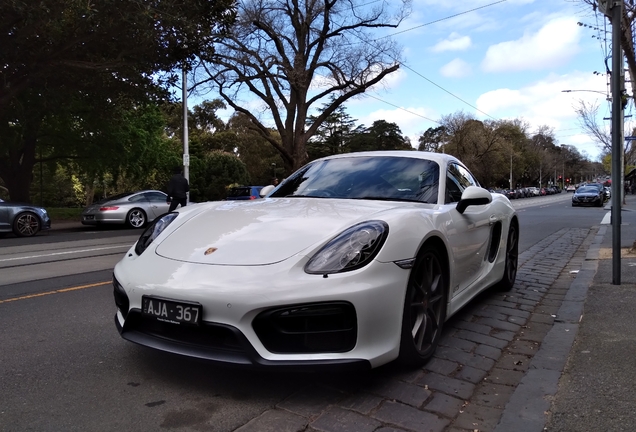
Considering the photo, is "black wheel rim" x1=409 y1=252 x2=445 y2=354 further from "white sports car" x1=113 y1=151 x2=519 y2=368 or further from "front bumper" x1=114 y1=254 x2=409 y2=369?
"front bumper" x1=114 y1=254 x2=409 y2=369

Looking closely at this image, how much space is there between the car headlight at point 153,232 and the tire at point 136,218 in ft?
44.0

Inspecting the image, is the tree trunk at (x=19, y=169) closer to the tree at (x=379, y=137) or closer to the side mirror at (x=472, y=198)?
the side mirror at (x=472, y=198)

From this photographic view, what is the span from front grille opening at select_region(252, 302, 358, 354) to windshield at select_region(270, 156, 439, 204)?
1480 millimetres

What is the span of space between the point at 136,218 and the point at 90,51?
5360 millimetres

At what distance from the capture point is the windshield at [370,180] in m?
4.02

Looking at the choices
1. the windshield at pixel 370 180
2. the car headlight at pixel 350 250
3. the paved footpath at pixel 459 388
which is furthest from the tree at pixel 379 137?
the car headlight at pixel 350 250

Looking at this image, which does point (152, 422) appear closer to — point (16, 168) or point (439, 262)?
point (439, 262)

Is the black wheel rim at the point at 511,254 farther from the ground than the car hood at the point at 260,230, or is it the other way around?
the car hood at the point at 260,230

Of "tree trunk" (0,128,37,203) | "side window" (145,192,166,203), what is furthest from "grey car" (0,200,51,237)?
"tree trunk" (0,128,37,203)

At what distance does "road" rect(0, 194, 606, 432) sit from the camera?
257 cm

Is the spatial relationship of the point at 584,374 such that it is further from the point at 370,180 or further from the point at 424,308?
the point at 370,180

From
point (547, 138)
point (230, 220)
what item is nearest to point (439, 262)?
point (230, 220)

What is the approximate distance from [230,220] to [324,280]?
1020mm

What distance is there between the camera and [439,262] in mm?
3521
